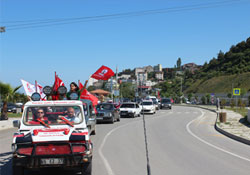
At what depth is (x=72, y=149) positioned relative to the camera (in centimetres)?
655

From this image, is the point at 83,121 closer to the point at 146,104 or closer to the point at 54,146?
the point at 54,146

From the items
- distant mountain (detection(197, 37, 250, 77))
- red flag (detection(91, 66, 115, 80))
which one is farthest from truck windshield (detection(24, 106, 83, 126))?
distant mountain (detection(197, 37, 250, 77))

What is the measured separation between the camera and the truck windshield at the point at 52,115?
7.69m

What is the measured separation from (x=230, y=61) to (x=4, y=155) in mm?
115899

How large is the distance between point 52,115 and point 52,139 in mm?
1377

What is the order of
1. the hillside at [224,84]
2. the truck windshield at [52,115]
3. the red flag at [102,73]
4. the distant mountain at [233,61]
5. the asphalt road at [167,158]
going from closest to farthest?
1. the truck windshield at [52,115]
2. the asphalt road at [167,158]
3. the red flag at [102,73]
4. the hillside at [224,84]
5. the distant mountain at [233,61]

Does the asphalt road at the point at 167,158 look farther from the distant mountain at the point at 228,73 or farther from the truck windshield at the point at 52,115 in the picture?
the distant mountain at the point at 228,73

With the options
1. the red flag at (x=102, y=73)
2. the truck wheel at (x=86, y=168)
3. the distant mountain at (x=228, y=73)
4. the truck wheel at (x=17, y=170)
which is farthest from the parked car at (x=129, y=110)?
the distant mountain at (x=228, y=73)

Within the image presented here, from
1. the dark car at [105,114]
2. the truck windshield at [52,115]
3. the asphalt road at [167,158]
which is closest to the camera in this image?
the truck windshield at [52,115]

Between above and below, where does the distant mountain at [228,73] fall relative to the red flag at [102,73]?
above

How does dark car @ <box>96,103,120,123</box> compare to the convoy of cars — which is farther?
dark car @ <box>96,103,120,123</box>

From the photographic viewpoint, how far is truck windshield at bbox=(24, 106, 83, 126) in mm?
7688

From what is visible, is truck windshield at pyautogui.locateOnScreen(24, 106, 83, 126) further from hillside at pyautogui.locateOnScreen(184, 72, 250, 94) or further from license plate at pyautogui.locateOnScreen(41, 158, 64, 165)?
hillside at pyautogui.locateOnScreen(184, 72, 250, 94)


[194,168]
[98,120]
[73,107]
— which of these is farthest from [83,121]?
[98,120]
